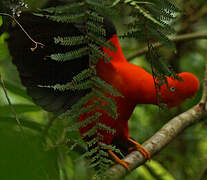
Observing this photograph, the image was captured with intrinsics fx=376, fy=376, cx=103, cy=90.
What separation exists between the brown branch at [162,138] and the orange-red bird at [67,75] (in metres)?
0.03

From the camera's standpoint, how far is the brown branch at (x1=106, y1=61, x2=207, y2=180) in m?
1.10

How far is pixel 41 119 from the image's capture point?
7.47ft

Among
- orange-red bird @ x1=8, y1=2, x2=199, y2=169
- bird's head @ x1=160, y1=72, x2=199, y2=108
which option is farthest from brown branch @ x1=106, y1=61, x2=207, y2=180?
bird's head @ x1=160, y1=72, x2=199, y2=108

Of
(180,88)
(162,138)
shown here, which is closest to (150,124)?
(162,138)

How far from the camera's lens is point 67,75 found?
1.01 metres

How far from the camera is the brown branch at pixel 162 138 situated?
1.10 metres

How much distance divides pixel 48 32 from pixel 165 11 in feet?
1.21

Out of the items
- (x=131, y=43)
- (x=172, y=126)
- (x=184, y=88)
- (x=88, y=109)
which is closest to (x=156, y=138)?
(x=172, y=126)

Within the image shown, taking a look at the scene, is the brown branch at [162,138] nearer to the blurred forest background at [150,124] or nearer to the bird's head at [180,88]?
the blurred forest background at [150,124]

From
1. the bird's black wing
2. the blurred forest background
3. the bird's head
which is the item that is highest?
the bird's black wing

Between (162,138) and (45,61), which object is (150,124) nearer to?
(162,138)

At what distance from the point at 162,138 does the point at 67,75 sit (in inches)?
18.7

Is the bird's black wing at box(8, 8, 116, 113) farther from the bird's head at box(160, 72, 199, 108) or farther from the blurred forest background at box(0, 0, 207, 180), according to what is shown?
the bird's head at box(160, 72, 199, 108)

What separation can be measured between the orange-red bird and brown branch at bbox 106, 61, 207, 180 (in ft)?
0.11
